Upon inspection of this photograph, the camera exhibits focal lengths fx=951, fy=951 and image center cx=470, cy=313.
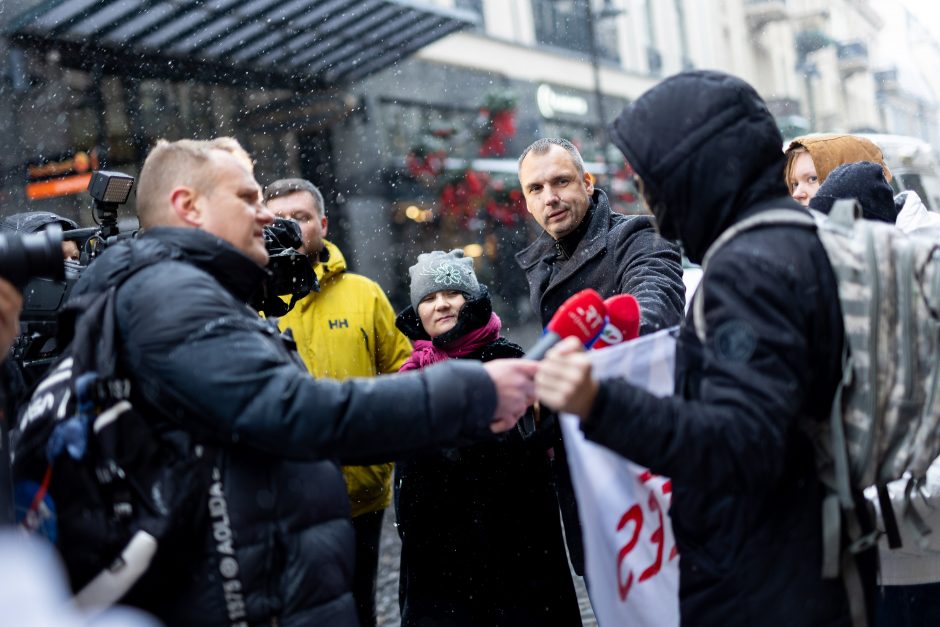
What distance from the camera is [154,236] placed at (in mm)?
2281

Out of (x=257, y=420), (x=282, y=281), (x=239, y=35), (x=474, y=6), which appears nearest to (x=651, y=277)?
(x=282, y=281)

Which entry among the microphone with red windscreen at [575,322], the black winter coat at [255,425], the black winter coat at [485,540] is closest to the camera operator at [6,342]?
the black winter coat at [255,425]

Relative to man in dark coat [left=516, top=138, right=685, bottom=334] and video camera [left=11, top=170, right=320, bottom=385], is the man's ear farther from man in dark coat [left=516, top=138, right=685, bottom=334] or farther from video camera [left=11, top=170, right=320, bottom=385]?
man in dark coat [left=516, top=138, right=685, bottom=334]

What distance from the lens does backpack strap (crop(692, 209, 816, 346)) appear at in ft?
6.45

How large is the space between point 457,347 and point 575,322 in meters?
1.23

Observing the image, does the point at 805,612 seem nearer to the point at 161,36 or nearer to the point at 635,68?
the point at 161,36

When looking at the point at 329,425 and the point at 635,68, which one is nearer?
the point at 329,425

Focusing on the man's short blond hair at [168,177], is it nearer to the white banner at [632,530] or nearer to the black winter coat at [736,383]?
the black winter coat at [736,383]

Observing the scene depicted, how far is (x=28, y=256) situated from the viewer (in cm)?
197

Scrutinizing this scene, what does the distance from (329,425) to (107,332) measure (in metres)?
0.51

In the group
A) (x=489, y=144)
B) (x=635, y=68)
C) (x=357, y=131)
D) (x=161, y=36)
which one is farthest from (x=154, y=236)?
(x=635, y=68)

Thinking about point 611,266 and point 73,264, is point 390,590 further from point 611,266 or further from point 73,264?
point 73,264

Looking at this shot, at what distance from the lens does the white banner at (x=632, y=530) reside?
8.31 feet

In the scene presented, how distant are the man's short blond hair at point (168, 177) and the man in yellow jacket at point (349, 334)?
1.62 m
